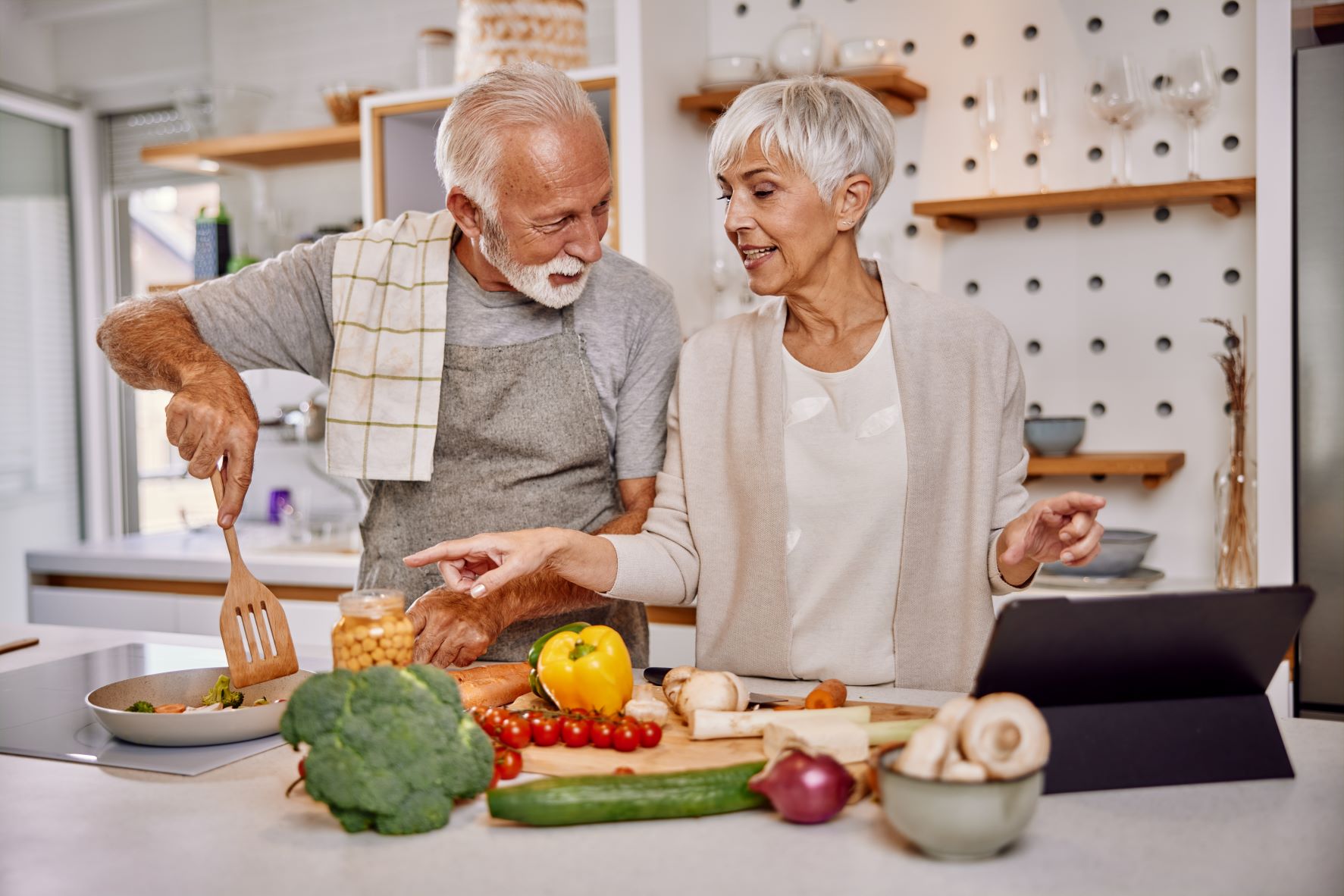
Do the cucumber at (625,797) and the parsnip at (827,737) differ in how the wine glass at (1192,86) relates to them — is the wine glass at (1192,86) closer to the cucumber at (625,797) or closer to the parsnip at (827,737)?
the parsnip at (827,737)

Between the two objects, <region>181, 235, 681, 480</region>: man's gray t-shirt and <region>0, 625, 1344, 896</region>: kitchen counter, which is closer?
<region>0, 625, 1344, 896</region>: kitchen counter

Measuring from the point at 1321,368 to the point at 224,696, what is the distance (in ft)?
7.17

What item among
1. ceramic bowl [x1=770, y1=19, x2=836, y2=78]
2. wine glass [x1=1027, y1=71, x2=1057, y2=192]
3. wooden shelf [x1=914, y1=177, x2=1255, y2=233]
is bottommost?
wooden shelf [x1=914, y1=177, x2=1255, y2=233]

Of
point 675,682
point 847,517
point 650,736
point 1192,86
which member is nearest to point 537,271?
point 847,517

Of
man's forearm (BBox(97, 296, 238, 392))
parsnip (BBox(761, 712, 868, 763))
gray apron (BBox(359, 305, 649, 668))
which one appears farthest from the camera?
gray apron (BBox(359, 305, 649, 668))

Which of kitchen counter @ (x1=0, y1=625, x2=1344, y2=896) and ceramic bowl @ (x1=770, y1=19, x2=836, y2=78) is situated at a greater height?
ceramic bowl @ (x1=770, y1=19, x2=836, y2=78)

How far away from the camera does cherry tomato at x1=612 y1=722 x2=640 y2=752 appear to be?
4.11ft

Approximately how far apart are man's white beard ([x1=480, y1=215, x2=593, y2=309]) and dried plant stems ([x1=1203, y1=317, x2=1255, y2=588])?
1.64 meters

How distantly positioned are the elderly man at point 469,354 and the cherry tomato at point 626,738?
56 cm

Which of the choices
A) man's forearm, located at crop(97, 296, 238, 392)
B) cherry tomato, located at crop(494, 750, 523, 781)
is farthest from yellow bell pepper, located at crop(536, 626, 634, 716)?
man's forearm, located at crop(97, 296, 238, 392)

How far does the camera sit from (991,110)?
2.93 meters

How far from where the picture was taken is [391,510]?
1979 mm

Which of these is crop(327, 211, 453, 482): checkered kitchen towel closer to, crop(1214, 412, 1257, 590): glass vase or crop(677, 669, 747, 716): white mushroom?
crop(677, 669, 747, 716): white mushroom

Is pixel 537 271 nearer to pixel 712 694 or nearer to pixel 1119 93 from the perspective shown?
pixel 712 694
